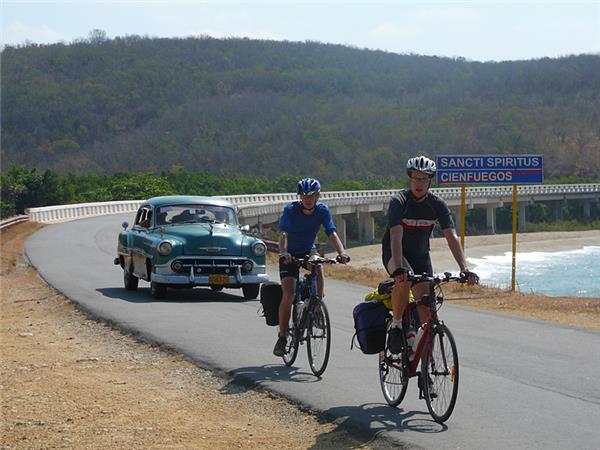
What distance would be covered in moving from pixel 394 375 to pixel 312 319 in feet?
6.14

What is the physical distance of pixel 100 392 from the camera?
10.7 m

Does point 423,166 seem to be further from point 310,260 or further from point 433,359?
point 310,260

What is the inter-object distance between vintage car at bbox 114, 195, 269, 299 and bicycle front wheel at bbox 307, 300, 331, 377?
7.78 meters

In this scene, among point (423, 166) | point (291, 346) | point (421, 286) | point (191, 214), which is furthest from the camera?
point (191, 214)

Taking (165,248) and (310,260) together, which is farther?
(165,248)

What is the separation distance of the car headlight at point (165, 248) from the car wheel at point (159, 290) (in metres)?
0.70

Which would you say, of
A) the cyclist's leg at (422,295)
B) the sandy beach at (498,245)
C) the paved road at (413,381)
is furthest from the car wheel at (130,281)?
the sandy beach at (498,245)

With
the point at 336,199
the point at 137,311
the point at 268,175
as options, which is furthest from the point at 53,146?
the point at 137,311

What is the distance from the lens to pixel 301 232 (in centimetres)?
1110

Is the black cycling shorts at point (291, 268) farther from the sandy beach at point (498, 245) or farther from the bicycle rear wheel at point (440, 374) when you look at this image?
the sandy beach at point (498, 245)

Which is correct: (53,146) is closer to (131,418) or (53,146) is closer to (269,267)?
(269,267)

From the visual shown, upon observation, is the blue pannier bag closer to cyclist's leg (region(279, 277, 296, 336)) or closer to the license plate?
cyclist's leg (region(279, 277, 296, 336))

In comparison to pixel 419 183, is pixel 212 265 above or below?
below

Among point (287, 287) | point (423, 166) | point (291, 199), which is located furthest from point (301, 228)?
point (291, 199)
